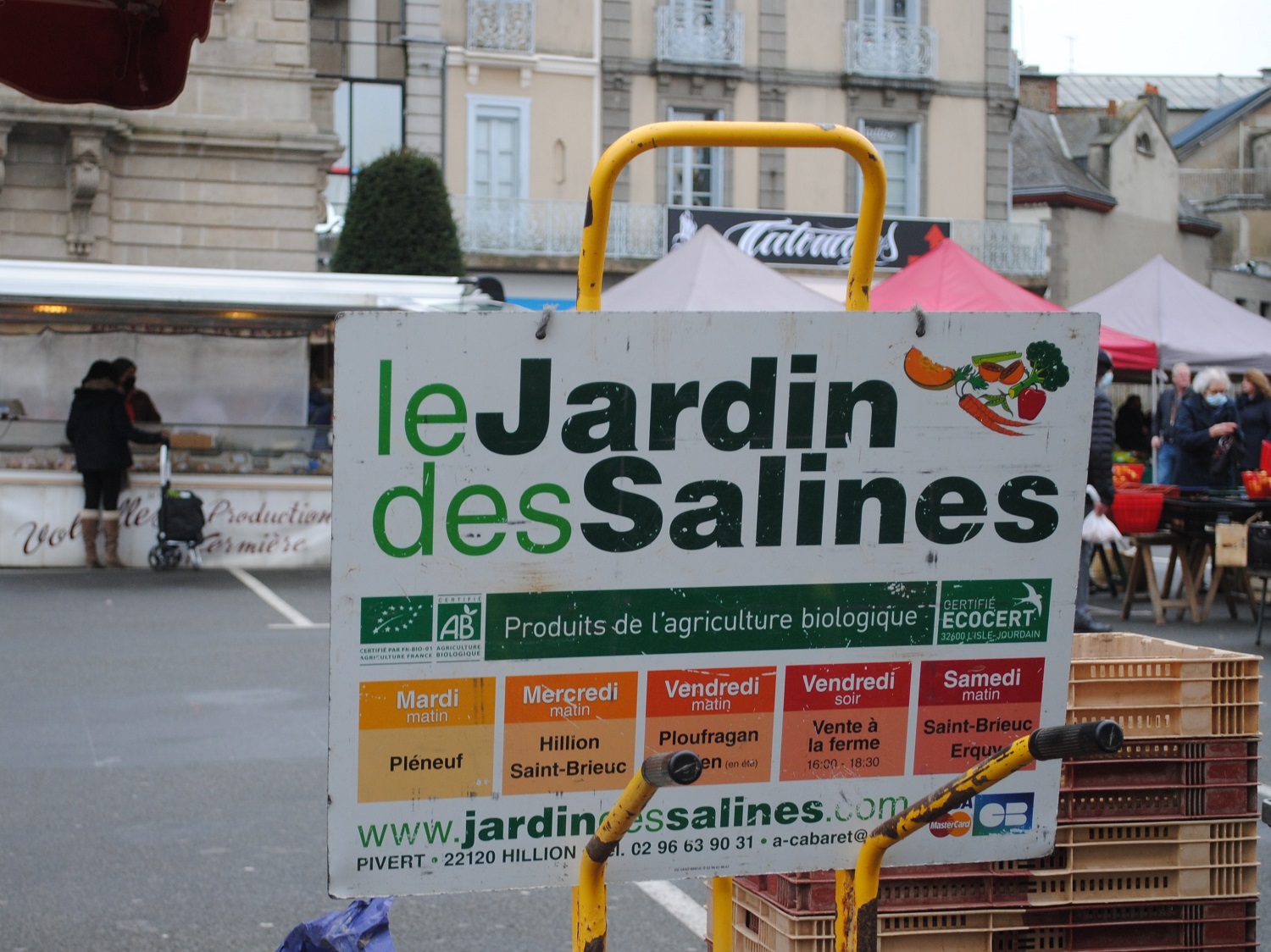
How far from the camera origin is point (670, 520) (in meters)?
2.44

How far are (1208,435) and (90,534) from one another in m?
10.1

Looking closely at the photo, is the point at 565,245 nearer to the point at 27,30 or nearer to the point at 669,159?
the point at 669,159

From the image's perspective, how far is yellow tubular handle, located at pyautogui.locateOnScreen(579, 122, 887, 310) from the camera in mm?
2439

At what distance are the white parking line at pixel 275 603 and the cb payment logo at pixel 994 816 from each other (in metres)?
8.76

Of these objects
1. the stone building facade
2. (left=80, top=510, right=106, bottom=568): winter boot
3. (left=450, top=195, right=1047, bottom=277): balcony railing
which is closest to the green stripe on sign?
(left=80, top=510, right=106, bottom=568): winter boot

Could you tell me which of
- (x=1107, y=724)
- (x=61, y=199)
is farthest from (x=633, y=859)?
(x=61, y=199)

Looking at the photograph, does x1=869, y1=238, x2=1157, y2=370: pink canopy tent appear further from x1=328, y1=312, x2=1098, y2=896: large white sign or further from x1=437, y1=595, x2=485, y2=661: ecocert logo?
x1=437, y1=595, x2=485, y2=661: ecocert logo

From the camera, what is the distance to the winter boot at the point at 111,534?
14.0m

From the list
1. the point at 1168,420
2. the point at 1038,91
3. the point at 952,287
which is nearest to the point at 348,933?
the point at 952,287

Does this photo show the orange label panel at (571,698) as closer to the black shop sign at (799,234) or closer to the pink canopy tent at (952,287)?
the pink canopy tent at (952,287)

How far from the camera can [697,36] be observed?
94.7ft

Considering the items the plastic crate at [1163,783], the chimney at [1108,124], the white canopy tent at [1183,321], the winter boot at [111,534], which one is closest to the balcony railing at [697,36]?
the chimney at [1108,124]

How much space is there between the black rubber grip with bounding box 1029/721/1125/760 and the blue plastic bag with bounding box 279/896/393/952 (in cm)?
147

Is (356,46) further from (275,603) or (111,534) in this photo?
(275,603)
